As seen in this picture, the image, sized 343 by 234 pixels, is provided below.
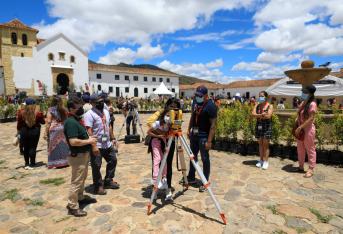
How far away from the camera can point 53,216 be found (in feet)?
14.6

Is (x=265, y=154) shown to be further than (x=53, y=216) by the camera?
Yes

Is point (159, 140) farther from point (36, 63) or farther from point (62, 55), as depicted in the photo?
point (62, 55)

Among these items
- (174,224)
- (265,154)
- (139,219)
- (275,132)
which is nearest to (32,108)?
(139,219)

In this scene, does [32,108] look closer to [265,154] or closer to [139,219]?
[139,219]

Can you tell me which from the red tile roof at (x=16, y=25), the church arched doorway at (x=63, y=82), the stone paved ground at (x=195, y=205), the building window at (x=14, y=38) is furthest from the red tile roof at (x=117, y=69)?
the stone paved ground at (x=195, y=205)

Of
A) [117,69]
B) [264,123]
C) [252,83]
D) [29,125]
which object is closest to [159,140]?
[264,123]

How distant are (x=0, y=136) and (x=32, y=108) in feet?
23.1

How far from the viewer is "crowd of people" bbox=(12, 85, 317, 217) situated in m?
4.32

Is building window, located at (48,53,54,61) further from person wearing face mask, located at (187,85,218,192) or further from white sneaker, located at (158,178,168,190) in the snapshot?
white sneaker, located at (158,178,168,190)

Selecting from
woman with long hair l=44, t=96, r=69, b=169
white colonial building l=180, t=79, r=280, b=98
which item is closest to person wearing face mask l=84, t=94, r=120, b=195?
woman with long hair l=44, t=96, r=69, b=169

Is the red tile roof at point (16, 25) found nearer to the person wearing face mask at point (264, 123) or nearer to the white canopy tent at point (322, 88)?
the white canopy tent at point (322, 88)

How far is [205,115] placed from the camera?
5.09 m

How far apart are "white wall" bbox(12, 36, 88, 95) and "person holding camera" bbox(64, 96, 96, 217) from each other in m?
47.1

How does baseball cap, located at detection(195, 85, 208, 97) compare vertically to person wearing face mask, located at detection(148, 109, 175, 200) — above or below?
above
